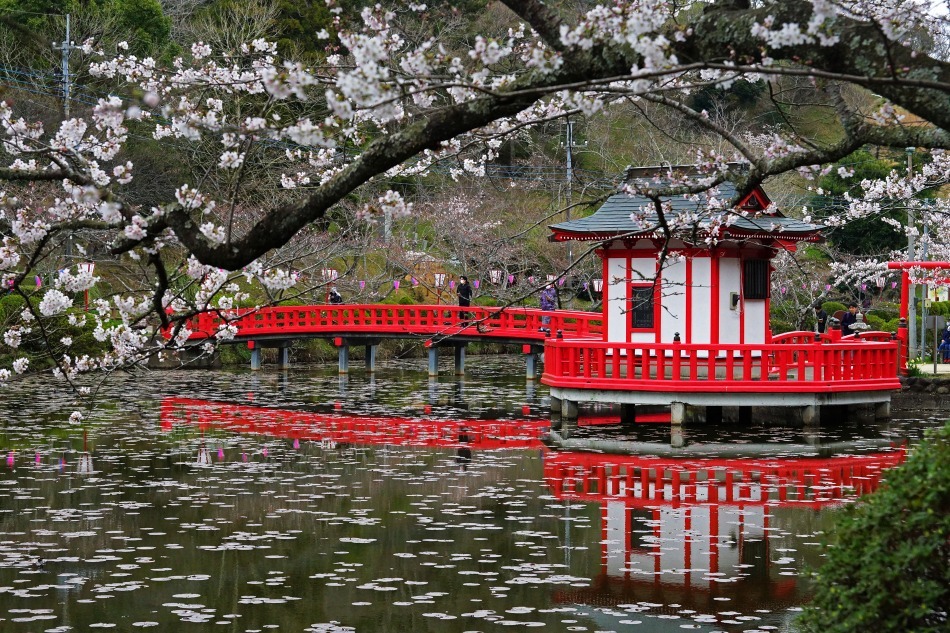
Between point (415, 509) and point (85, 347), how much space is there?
1686 centimetres

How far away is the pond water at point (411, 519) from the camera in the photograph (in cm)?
948

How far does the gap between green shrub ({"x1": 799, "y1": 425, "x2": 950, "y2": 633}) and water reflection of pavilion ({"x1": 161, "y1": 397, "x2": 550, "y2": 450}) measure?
13406mm

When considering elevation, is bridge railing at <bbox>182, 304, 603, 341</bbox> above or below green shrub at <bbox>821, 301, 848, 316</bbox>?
below

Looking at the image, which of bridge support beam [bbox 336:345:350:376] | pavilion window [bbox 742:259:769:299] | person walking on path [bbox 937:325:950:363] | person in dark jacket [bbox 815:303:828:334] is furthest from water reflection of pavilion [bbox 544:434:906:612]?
bridge support beam [bbox 336:345:350:376]

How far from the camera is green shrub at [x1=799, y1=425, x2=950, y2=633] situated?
533cm

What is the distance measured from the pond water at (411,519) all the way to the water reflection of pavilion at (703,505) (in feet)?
0.13

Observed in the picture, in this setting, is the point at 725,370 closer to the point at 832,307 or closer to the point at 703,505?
the point at 703,505

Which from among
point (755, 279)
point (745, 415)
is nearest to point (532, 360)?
point (755, 279)

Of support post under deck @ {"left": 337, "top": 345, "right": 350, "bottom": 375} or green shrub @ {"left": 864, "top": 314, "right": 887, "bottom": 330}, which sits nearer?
support post under deck @ {"left": 337, "top": 345, "right": 350, "bottom": 375}

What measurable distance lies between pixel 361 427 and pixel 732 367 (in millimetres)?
6515

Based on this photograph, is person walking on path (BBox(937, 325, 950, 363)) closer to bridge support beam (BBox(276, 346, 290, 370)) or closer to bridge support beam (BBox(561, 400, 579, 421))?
bridge support beam (BBox(561, 400, 579, 421))

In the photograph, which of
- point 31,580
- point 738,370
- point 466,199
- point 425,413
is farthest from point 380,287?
point 31,580

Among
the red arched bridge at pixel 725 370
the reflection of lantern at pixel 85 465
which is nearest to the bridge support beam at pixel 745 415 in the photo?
the red arched bridge at pixel 725 370

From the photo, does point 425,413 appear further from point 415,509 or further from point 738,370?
point 415,509
